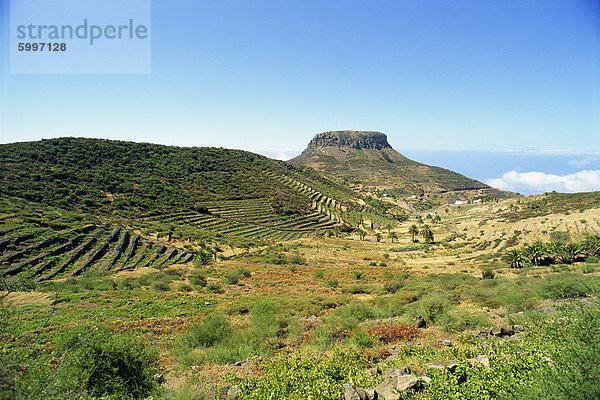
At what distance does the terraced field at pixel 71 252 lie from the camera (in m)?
25.2

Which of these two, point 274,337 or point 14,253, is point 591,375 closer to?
point 274,337

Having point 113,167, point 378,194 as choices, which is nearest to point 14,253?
point 113,167

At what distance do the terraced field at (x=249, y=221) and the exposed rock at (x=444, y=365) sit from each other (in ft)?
195

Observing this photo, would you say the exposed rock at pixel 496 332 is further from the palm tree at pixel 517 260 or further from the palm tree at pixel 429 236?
the palm tree at pixel 429 236

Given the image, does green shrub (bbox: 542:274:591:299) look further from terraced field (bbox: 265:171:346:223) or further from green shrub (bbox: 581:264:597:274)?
terraced field (bbox: 265:171:346:223)

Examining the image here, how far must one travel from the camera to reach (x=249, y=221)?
73.7 meters

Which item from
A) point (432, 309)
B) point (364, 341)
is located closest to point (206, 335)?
point (364, 341)

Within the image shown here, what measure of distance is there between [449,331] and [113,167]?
106 metres

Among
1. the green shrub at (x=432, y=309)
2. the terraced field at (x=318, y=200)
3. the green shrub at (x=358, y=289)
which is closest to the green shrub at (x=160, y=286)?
the green shrub at (x=358, y=289)

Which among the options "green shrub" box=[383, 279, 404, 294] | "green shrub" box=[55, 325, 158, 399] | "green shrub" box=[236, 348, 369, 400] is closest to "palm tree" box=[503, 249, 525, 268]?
"green shrub" box=[383, 279, 404, 294]

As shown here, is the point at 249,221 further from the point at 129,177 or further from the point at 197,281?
the point at 197,281

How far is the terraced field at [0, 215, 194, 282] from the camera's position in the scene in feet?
82.5

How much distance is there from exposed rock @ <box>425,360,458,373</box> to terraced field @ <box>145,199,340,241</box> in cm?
5939

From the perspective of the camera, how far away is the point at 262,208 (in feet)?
274
